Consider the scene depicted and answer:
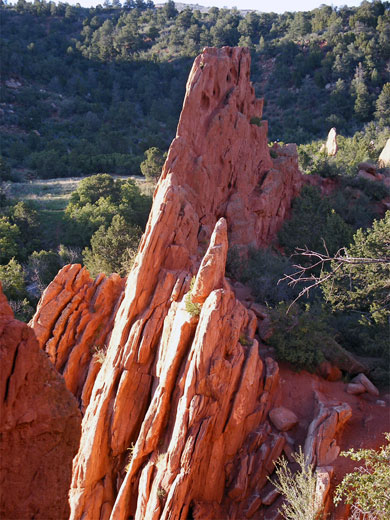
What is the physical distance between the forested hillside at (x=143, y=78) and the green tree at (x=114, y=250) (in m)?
23.9

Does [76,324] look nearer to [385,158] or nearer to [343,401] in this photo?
[343,401]

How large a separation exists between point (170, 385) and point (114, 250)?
1159cm

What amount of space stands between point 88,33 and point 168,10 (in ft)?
71.5

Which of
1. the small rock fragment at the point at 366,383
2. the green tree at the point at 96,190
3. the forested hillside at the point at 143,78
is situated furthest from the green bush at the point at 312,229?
the forested hillside at the point at 143,78

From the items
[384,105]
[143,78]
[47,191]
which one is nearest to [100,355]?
[47,191]

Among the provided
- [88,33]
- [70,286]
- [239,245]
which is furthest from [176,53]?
[70,286]

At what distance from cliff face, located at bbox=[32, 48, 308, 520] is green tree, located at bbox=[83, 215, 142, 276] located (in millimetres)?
4845

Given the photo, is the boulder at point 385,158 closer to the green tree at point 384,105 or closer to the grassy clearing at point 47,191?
the green tree at point 384,105

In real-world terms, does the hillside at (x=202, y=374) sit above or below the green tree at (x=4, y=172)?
above

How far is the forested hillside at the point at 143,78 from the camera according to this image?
177ft

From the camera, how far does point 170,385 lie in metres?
13.0

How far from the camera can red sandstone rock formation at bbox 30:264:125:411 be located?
51.2 ft

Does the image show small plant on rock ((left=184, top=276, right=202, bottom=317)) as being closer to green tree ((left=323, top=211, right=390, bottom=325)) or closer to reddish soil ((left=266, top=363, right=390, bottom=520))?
reddish soil ((left=266, top=363, right=390, bottom=520))

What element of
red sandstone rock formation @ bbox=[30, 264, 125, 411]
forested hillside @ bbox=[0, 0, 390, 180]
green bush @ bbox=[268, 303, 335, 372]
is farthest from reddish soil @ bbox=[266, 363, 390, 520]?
forested hillside @ bbox=[0, 0, 390, 180]
